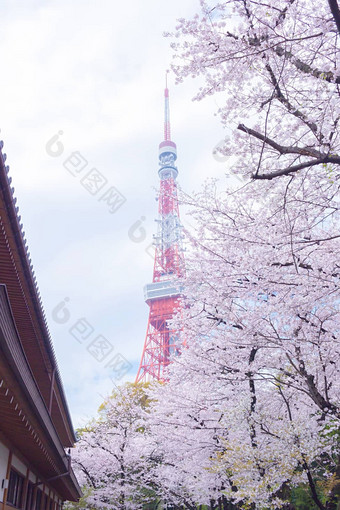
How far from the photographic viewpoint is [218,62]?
454 centimetres

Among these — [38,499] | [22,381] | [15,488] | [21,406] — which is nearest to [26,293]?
[21,406]

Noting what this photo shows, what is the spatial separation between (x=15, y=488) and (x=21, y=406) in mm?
3490

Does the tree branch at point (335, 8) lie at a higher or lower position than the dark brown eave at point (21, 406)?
higher

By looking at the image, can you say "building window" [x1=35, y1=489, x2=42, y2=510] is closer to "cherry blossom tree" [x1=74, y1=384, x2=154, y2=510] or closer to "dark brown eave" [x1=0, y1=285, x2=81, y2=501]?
"dark brown eave" [x1=0, y1=285, x2=81, y2=501]

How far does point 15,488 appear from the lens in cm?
762

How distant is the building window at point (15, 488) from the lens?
7.19 m

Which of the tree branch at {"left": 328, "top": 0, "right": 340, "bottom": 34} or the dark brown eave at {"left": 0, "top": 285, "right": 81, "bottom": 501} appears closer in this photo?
the tree branch at {"left": 328, "top": 0, "right": 340, "bottom": 34}

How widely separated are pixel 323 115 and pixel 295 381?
16.8 ft

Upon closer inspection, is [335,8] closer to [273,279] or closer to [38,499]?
[273,279]

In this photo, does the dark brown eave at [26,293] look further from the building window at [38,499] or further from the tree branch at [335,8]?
the tree branch at [335,8]

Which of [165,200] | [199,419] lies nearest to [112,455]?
[199,419]

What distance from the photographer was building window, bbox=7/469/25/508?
719 cm

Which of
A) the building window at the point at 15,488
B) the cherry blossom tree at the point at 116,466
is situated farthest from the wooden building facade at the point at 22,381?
the cherry blossom tree at the point at 116,466

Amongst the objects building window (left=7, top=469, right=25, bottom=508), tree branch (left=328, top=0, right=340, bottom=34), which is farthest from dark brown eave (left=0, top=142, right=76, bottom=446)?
tree branch (left=328, top=0, right=340, bottom=34)
